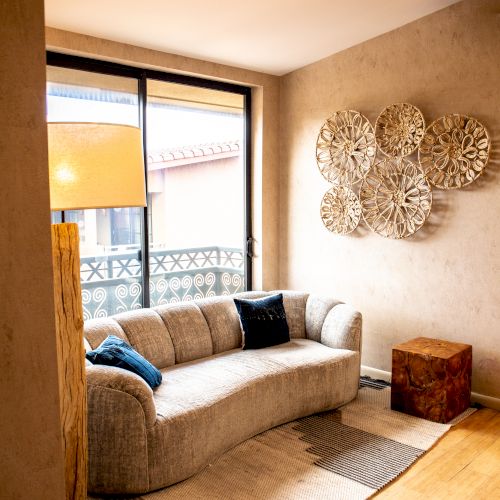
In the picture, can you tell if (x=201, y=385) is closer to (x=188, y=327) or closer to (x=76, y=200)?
(x=188, y=327)

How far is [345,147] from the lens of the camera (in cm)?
429

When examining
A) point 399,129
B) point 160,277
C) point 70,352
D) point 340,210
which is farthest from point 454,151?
point 70,352

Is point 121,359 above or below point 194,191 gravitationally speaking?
below

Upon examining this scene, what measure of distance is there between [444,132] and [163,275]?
7.69 feet

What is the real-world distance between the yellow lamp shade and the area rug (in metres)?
1.52

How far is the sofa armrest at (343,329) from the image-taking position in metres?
3.73

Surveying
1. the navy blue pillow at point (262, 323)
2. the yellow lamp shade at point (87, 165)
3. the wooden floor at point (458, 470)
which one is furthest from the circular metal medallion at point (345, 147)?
the yellow lamp shade at point (87, 165)

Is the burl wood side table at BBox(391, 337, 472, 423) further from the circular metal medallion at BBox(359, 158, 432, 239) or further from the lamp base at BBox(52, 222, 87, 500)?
the lamp base at BBox(52, 222, 87, 500)

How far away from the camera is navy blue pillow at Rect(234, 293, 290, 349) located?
12.5 ft

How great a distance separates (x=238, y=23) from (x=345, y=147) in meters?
1.29

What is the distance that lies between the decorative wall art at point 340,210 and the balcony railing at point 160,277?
2.95 ft

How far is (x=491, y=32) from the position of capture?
3.46 m

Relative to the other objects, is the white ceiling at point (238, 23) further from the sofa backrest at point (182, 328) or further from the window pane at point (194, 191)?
the sofa backrest at point (182, 328)

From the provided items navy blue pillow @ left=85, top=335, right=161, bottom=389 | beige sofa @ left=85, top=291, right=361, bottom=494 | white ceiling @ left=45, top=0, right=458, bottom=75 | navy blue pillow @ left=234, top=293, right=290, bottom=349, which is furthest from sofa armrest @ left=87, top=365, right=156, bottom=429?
white ceiling @ left=45, top=0, right=458, bottom=75
